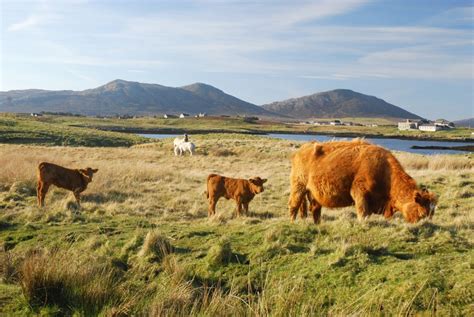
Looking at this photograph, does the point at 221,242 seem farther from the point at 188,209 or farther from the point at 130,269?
the point at 188,209

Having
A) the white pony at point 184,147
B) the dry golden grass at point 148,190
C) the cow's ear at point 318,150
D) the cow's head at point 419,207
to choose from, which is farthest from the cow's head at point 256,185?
the white pony at point 184,147

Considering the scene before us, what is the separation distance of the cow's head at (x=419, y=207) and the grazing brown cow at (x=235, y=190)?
612 centimetres

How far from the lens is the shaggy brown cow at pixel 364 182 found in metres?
9.39

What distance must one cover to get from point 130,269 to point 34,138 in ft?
187

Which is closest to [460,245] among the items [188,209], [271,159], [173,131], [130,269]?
[130,269]

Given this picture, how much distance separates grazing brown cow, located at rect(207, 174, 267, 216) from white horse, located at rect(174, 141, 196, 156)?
29263mm

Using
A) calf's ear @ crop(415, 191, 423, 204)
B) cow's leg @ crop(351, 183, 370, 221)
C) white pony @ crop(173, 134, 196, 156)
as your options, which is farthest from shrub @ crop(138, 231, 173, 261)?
white pony @ crop(173, 134, 196, 156)

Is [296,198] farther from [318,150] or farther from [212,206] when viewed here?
[212,206]

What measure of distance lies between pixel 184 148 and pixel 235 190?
30.6 meters

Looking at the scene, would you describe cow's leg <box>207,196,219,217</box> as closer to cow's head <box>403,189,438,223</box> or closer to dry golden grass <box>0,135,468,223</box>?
dry golden grass <box>0,135,468,223</box>

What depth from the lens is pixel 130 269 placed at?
8.25 meters

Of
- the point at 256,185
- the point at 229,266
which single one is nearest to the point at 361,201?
the point at 229,266

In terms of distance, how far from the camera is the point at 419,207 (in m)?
9.23

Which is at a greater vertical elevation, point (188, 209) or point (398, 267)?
point (398, 267)
